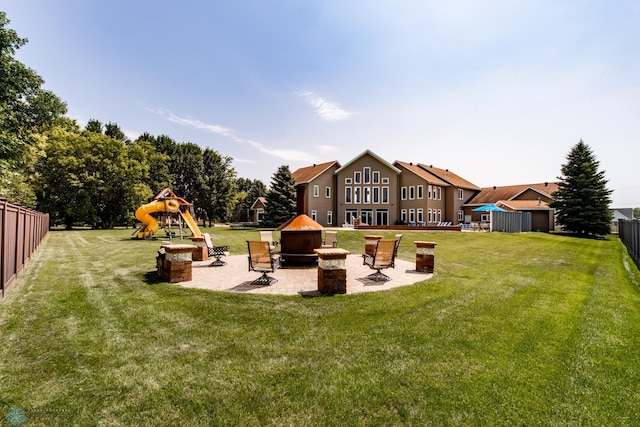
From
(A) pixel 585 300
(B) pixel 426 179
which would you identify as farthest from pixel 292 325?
(B) pixel 426 179

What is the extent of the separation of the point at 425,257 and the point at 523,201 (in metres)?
39.7

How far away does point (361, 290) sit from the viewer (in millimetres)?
7379

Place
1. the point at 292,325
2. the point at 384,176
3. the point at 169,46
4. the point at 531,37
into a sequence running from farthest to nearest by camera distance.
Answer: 1. the point at 384,176
2. the point at 169,46
3. the point at 531,37
4. the point at 292,325

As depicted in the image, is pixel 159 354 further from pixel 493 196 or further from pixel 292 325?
pixel 493 196

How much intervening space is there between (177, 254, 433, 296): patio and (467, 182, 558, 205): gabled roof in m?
39.8

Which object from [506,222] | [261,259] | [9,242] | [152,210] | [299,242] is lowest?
[261,259]

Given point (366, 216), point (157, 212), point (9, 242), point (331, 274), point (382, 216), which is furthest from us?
point (366, 216)

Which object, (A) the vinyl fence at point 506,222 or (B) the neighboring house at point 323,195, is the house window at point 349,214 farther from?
(A) the vinyl fence at point 506,222

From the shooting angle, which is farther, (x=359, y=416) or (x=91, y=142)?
(x=91, y=142)

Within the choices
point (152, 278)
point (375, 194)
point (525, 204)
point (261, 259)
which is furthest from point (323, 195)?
point (261, 259)

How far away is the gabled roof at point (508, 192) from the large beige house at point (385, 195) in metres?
0.12

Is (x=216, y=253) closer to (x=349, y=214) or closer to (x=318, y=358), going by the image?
(x=318, y=358)

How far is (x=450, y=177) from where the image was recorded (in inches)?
1873

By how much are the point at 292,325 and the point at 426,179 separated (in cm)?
3651
